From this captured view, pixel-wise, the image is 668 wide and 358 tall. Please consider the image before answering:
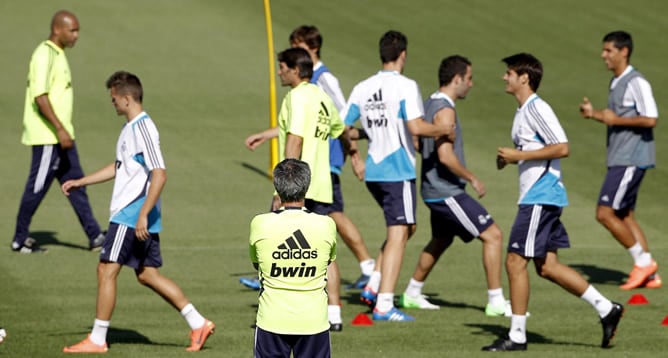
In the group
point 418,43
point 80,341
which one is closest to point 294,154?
point 80,341

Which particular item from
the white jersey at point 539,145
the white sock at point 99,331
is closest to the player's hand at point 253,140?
the white sock at point 99,331

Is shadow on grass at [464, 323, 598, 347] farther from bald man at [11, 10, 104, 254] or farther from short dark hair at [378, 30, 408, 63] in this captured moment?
bald man at [11, 10, 104, 254]

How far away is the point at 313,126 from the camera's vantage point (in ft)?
34.0

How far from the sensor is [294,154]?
10.2 metres

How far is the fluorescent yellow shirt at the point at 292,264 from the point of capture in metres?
6.98

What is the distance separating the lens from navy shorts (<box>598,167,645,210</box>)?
12914mm

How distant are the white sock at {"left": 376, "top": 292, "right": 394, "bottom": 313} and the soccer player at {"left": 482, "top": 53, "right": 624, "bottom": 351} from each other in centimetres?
129

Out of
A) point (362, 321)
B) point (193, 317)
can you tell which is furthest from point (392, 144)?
→ point (193, 317)

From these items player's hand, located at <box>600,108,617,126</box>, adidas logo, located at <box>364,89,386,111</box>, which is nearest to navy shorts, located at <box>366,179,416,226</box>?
adidas logo, located at <box>364,89,386,111</box>

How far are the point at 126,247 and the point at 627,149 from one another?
Result: 215 inches

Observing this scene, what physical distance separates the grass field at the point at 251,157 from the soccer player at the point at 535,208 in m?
0.33

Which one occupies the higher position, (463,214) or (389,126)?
(389,126)

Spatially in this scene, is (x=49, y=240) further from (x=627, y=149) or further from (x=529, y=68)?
(x=529, y=68)

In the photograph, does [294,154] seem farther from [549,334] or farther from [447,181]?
[549,334]
